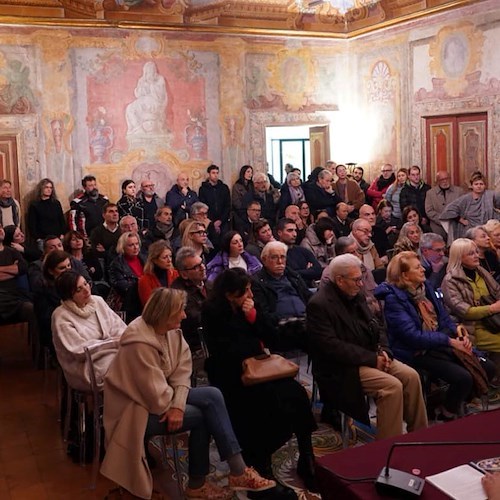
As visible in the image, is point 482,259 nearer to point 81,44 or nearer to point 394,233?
point 394,233

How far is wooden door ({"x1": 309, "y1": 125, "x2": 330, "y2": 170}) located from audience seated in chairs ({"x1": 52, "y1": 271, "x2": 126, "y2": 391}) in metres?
10.2

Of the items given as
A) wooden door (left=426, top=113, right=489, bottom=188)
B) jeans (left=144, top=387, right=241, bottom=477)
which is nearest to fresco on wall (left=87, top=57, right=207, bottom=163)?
wooden door (left=426, top=113, right=489, bottom=188)

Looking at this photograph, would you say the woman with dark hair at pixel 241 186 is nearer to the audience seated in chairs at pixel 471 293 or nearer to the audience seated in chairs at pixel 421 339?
the audience seated in chairs at pixel 471 293

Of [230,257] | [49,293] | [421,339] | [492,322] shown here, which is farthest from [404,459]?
[230,257]

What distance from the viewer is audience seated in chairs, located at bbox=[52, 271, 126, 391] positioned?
5090 mm

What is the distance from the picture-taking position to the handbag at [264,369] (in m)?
4.93

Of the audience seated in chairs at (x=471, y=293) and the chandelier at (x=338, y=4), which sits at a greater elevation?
the chandelier at (x=338, y=4)

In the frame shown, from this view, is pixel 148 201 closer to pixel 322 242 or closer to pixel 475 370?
pixel 322 242

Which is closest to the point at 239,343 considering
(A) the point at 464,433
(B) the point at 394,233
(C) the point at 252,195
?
(A) the point at 464,433

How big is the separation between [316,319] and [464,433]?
1.87 meters

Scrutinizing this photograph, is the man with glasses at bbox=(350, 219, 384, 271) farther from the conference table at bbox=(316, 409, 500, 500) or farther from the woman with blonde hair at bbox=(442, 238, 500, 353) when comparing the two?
the conference table at bbox=(316, 409, 500, 500)

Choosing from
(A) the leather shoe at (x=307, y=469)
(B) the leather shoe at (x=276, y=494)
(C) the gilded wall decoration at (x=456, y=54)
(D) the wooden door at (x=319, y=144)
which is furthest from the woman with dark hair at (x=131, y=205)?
(B) the leather shoe at (x=276, y=494)

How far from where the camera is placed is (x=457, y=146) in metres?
12.6

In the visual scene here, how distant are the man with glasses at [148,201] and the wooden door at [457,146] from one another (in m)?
5.01
